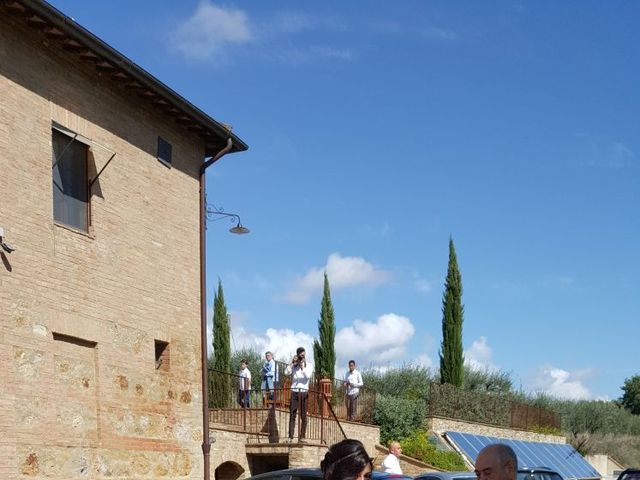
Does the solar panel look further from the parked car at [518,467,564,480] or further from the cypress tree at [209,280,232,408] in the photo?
the parked car at [518,467,564,480]

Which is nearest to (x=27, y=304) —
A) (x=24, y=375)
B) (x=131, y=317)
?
(x=24, y=375)

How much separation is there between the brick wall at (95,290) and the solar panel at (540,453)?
1401cm

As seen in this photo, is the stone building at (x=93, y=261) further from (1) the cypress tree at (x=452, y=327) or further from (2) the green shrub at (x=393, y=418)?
(1) the cypress tree at (x=452, y=327)

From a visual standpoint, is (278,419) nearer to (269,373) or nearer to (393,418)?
(269,373)

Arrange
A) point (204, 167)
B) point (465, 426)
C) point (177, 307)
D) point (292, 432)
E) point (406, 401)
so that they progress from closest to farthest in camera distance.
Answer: point (177, 307), point (204, 167), point (292, 432), point (406, 401), point (465, 426)

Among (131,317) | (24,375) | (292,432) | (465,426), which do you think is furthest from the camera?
(465,426)

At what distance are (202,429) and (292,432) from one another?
446 centimetres

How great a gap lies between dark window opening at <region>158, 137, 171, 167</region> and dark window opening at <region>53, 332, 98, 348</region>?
3.67 metres

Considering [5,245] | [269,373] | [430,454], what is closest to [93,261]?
[5,245]

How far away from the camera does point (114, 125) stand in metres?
14.8

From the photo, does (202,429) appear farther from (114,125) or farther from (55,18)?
(55,18)

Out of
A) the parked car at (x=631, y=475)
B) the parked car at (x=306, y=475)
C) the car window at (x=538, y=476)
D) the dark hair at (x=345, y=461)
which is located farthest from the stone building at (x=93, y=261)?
the dark hair at (x=345, y=461)

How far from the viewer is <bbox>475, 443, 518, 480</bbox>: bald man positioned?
14.7 ft

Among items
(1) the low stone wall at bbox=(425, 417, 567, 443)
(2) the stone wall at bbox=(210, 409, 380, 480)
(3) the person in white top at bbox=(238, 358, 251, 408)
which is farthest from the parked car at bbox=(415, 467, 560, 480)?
(1) the low stone wall at bbox=(425, 417, 567, 443)
